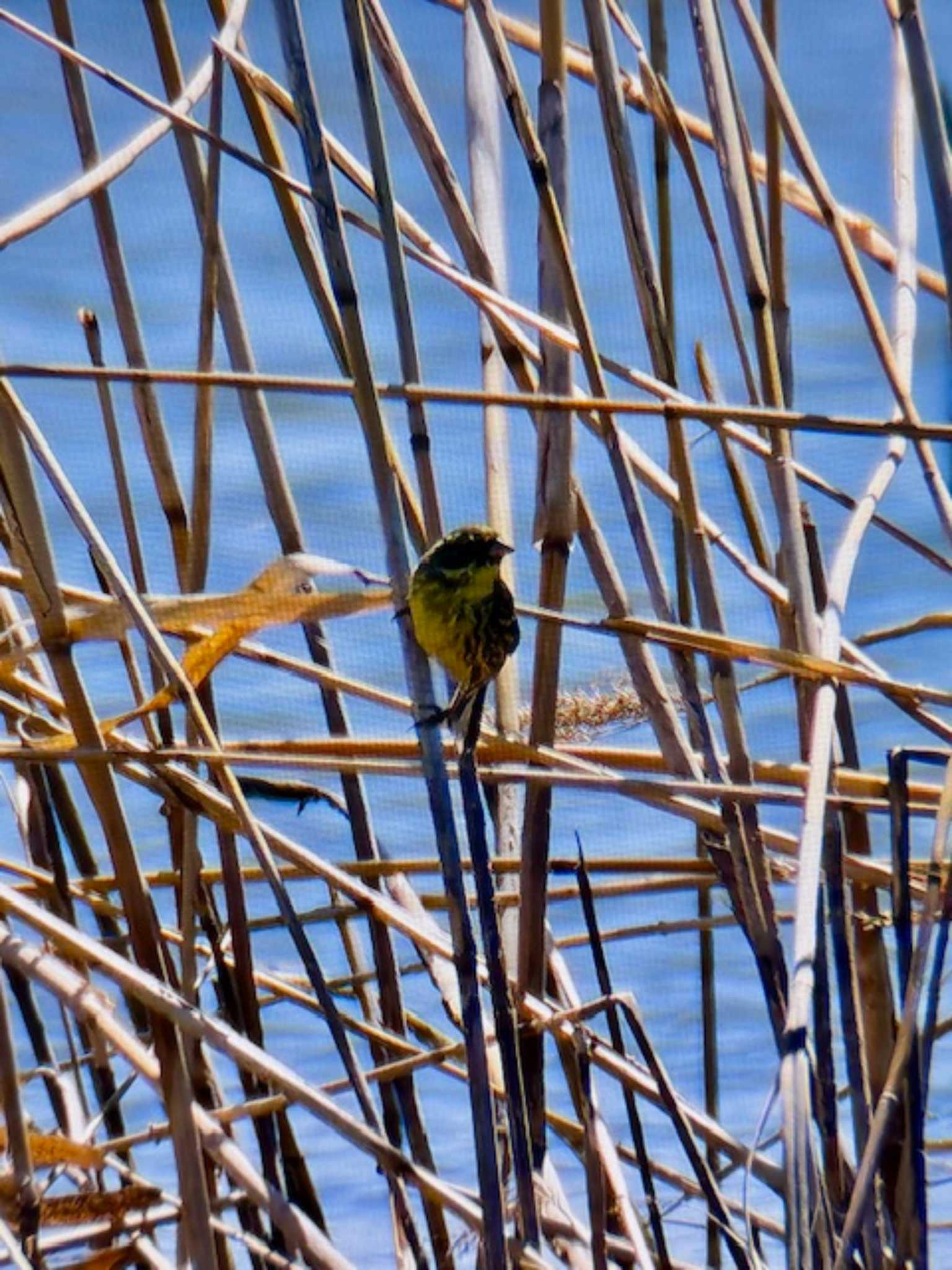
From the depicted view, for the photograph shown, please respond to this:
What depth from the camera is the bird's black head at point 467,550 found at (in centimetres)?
246

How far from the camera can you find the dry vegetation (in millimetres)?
1797

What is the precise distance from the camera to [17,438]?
1.91 metres

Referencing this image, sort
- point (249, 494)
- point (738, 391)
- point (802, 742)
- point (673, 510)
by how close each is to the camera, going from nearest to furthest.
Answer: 1. point (802, 742)
2. point (673, 510)
3. point (249, 494)
4. point (738, 391)

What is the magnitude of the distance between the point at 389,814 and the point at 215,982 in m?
1.25

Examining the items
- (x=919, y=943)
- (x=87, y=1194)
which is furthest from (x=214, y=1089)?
(x=919, y=943)

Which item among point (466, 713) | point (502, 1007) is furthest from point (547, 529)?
point (502, 1007)

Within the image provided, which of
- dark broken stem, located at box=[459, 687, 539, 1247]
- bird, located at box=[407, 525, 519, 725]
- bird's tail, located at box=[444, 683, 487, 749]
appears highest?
bird, located at box=[407, 525, 519, 725]

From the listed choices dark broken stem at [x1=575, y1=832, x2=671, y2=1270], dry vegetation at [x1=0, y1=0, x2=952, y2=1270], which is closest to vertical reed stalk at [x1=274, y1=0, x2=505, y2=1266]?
dry vegetation at [x1=0, y1=0, x2=952, y2=1270]

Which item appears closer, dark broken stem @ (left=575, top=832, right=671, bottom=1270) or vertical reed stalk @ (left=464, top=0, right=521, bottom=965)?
dark broken stem @ (left=575, top=832, right=671, bottom=1270)

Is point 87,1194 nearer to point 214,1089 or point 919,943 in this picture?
point 214,1089

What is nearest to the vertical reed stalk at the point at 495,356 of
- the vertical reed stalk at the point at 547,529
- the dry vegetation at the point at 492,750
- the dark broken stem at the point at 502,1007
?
the dry vegetation at the point at 492,750

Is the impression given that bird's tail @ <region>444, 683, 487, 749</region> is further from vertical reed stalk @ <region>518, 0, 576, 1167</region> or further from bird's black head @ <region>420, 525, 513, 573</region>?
bird's black head @ <region>420, 525, 513, 573</region>

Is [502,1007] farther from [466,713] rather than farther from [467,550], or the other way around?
[467,550]

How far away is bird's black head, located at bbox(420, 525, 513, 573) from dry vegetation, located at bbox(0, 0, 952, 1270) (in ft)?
0.17
